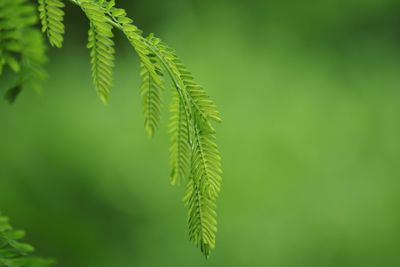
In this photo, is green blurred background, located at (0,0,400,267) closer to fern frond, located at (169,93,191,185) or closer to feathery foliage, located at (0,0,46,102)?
fern frond, located at (169,93,191,185)

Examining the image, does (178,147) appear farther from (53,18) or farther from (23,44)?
(23,44)

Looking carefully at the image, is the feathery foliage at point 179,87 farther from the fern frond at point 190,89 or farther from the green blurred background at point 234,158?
the green blurred background at point 234,158

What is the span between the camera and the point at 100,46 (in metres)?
0.83

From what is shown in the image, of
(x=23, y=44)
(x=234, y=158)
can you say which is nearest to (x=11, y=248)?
(x=23, y=44)

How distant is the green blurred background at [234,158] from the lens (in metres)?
4.07

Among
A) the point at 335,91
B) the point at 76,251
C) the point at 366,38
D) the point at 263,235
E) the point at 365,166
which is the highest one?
the point at 366,38

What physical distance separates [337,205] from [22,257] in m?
3.60

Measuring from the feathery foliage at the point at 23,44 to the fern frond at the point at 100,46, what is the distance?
0.65ft

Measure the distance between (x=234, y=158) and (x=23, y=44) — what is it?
356cm

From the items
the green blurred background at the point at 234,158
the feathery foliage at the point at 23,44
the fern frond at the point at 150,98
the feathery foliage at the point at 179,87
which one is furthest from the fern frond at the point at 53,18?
the green blurred background at the point at 234,158

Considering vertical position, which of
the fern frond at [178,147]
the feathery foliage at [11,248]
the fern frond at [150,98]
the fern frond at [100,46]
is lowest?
the feathery foliage at [11,248]

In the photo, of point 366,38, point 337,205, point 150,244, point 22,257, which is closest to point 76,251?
point 150,244

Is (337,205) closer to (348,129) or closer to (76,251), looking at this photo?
(348,129)

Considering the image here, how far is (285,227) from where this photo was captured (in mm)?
4070
